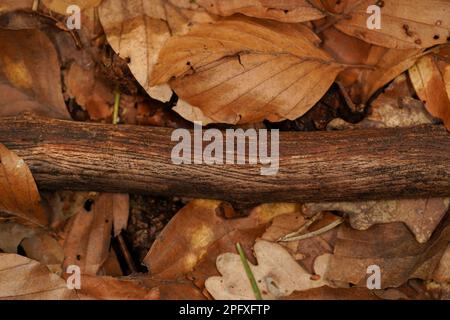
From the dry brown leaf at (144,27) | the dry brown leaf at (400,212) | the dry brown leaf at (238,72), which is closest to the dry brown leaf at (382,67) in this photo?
the dry brown leaf at (238,72)

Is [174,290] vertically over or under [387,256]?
under

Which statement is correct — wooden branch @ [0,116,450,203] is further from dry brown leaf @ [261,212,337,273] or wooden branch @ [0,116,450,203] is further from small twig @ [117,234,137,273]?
small twig @ [117,234,137,273]

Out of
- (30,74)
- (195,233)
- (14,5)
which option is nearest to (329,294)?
(195,233)

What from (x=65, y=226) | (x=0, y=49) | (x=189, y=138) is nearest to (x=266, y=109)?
(x=189, y=138)

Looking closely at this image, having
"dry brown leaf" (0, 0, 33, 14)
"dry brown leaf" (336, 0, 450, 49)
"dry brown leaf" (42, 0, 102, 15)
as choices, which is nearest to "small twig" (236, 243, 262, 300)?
"dry brown leaf" (336, 0, 450, 49)

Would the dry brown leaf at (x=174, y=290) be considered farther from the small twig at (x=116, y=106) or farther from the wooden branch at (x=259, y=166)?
the small twig at (x=116, y=106)

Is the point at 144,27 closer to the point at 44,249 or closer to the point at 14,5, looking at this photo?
the point at 14,5
